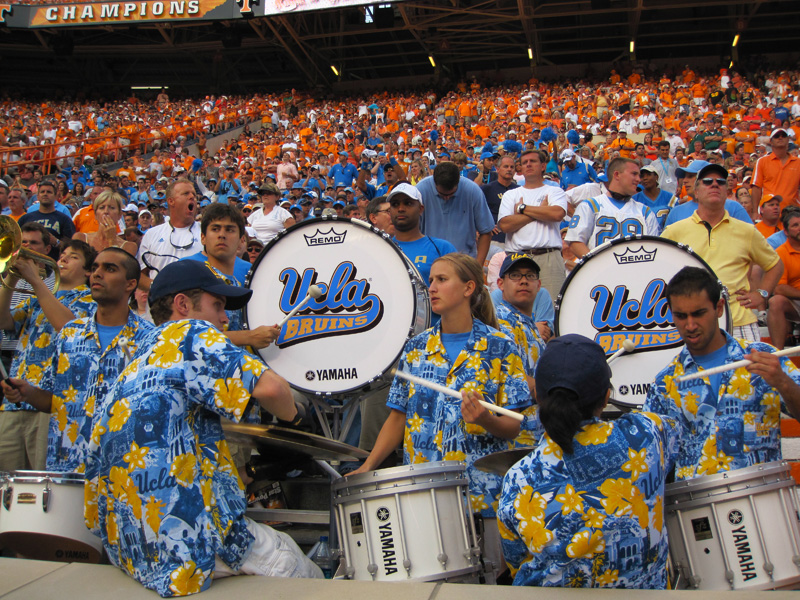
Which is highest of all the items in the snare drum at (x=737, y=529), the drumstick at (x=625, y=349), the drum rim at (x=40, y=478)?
the drumstick at (x=625, y=349)

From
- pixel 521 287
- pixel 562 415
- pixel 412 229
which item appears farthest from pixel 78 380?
pixel 562 415

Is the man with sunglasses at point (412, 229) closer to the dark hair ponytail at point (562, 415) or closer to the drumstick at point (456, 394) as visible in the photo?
the drumstick at point (456, 394)

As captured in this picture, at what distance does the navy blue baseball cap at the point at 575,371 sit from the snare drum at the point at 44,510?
2.24 meters

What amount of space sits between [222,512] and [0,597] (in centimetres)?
82

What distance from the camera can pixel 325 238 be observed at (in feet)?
14.4

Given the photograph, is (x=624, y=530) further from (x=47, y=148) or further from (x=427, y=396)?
(x=47, y=148)

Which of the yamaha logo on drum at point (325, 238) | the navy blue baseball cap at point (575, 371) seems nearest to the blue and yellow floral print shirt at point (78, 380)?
the yamaha logo on drum at point (325, 238)

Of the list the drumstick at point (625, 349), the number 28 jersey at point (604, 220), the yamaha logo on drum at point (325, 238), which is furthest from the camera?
the number 28 jersey at point (604, 220)

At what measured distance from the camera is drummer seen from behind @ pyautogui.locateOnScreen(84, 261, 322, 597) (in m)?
2.83

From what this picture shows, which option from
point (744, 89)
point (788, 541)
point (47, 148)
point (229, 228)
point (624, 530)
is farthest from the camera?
point (47, 148)

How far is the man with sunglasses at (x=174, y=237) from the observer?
601cm

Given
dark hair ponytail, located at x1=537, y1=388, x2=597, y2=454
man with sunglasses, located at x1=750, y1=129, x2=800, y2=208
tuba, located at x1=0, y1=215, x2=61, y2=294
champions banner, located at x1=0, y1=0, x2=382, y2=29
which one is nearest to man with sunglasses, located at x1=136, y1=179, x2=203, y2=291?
tuba, located at x1=0, y1=215, x2=61, y2=294

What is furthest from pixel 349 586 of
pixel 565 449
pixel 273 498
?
pixel 273 498

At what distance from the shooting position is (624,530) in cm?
248
